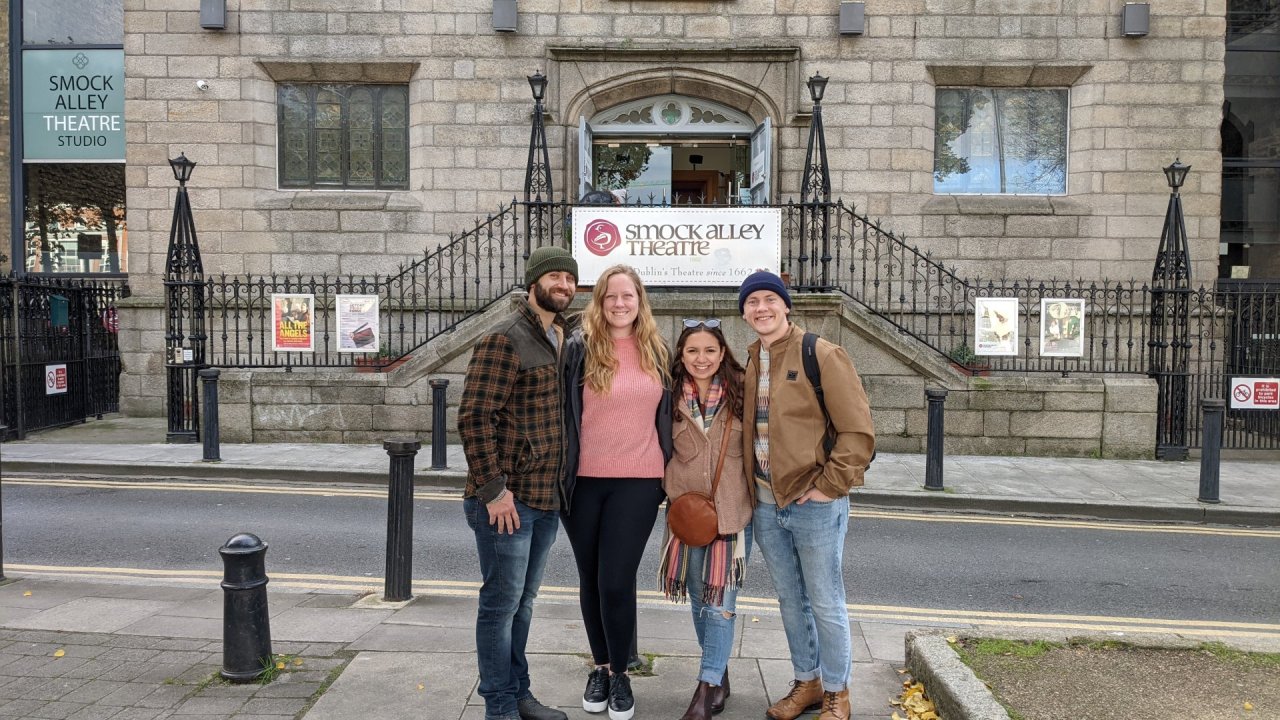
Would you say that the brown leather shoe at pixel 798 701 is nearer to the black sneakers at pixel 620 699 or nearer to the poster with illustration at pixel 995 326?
the black sneakers at pixel 620 699

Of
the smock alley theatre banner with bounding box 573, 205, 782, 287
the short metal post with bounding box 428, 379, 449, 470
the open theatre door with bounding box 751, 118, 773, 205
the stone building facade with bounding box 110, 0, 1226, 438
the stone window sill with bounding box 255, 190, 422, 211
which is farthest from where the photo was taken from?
the stone window sill with bounding box 255, 190, 422, 211

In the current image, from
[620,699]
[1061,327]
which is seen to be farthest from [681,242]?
[620,699]

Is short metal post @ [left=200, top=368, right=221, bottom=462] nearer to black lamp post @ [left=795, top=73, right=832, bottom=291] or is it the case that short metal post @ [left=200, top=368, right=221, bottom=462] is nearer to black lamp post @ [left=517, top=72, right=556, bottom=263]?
black lamp post @ [left=517, top=72, right=556, bottom=263]

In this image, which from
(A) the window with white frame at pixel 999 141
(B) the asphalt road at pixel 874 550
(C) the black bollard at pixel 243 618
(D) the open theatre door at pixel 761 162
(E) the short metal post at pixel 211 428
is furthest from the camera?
(A) the window with white frame at pixel 999 141

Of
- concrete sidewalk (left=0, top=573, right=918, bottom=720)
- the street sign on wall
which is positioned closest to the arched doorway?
the street sign on wall

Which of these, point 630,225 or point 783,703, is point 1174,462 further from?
point 783,703

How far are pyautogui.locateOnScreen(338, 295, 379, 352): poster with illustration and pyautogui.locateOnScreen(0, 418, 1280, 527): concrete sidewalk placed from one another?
143 centimetres

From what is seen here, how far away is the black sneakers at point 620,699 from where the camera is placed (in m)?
3.90

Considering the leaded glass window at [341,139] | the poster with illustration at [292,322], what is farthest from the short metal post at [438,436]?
the leaded glass window at [341,139]

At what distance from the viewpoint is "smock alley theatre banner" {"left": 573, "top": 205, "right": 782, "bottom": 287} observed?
11805mm

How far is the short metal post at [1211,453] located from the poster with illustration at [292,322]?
10592 millimetres

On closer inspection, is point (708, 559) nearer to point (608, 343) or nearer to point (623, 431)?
point (623, 431)

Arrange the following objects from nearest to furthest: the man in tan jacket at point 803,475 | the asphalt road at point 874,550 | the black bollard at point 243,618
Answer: the man in tan jacket at point 803,475, the black bollard at point 243,618, the asphalt road at point 874,550

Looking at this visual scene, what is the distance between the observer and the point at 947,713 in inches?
151
